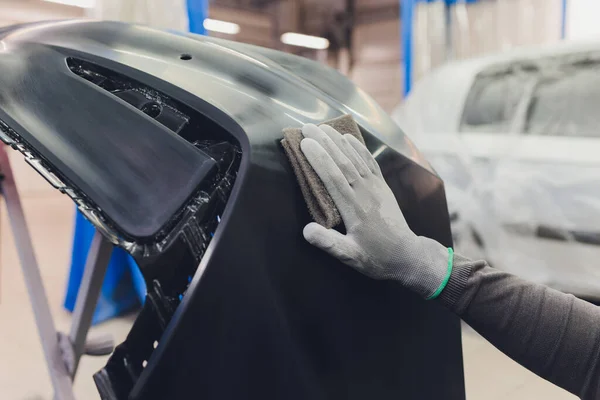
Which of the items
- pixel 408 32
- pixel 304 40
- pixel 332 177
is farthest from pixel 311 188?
pixel 304 40

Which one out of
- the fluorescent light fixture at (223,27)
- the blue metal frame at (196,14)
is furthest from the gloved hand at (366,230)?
the fluorescent light fixture at (223,27)

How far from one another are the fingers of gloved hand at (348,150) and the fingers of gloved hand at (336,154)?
0.04 feet

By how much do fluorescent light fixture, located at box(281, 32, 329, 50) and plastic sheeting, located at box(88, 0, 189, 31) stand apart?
7.58 meters

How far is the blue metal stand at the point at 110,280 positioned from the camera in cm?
171

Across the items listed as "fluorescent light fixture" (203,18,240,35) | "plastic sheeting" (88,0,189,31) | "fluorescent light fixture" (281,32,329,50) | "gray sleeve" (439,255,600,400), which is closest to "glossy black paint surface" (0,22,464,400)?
"gray sleeve" (439,255,600,400)

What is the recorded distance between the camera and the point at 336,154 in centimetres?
62

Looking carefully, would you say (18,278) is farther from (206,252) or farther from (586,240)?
(586,240)

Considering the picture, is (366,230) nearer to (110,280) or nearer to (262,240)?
(262,240)

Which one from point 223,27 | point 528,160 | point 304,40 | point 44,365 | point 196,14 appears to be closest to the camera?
point 44,365

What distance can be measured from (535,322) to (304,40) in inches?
370

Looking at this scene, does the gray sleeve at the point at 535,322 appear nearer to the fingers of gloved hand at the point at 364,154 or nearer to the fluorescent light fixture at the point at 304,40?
the fingers of gloved hand at the point at 364,154

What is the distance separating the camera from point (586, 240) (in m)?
1.58

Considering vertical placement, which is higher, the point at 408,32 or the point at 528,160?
the point at 408,32

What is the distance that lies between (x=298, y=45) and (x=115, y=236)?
9674 mm
